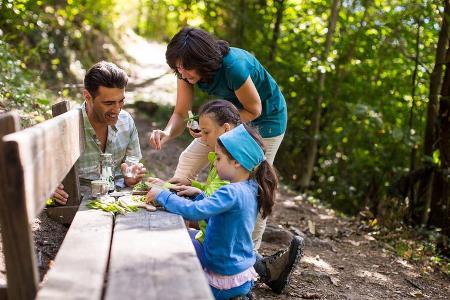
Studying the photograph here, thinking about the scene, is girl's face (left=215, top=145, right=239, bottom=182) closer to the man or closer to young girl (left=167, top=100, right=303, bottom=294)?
young girl (left=167, top=100, right=303, bottom=294)

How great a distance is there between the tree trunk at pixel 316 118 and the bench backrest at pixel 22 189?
6462 millimetres

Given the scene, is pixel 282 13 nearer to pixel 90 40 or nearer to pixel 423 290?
pixel 90 40

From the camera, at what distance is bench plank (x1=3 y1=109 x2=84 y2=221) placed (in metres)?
2.03


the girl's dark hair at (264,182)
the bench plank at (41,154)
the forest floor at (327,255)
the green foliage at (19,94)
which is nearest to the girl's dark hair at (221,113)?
the girl's dark hair at (264,182)

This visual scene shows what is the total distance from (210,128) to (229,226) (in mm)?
864

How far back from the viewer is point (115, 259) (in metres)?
2.40

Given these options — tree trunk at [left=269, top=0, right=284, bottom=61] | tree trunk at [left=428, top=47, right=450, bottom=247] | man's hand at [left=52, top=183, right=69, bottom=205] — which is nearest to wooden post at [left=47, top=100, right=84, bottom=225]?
man's hand at [left=52, top=183, right=69, bottom=205]

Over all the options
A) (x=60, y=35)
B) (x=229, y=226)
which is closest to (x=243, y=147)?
(x=229, y=226)

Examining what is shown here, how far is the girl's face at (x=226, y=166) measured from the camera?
3336 millimetres

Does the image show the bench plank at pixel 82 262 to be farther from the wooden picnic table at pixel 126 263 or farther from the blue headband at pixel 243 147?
the blue headband at pixel 243 147

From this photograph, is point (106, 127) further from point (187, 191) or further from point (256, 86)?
point (256, 86)

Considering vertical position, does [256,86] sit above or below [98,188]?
above

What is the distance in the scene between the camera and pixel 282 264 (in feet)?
13.7

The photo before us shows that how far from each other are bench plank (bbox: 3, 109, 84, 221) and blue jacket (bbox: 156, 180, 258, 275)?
2.15 ft
